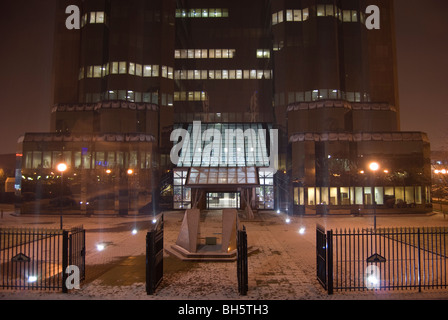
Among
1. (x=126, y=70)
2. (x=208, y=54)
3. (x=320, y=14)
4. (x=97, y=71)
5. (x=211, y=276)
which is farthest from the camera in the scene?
(x=208, y=54)

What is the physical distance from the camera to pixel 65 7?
48781 millimetres

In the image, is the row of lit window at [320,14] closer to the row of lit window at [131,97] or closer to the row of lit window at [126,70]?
the row of lit window at [126,70]

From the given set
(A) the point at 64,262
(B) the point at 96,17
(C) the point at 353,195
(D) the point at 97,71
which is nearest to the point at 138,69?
(D) the point at 97,71

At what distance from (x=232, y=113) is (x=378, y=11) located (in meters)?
26.9

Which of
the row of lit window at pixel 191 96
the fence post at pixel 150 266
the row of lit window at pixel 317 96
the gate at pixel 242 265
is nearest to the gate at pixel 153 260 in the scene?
the fence post at pixel 150 266

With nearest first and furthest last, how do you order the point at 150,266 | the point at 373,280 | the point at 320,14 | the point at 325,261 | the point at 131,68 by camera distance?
the point at 150,266
the point at 325,261
the point at 373,280
the point at 320,14
the point at 131,68

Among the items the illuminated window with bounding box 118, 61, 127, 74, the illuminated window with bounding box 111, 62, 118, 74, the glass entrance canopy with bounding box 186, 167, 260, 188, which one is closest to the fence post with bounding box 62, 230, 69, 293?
the glass entrance canopy with bounding box 186, 167, 260, 188

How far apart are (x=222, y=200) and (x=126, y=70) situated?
904 inches

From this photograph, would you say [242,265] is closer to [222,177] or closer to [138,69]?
[222,177]

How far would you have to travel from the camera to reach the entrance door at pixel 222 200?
4253 cm

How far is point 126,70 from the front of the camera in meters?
44.3

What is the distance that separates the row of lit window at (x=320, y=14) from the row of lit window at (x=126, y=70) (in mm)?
17842

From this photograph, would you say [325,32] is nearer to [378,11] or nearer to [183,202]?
[378,11]

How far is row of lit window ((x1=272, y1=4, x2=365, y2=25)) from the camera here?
1722 inches
